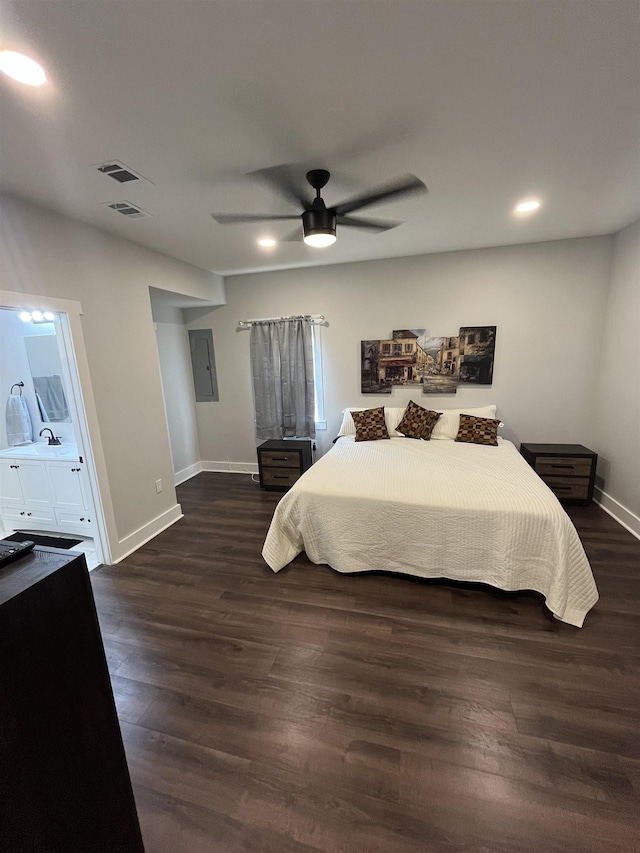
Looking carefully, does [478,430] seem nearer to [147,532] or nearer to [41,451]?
[147,532]

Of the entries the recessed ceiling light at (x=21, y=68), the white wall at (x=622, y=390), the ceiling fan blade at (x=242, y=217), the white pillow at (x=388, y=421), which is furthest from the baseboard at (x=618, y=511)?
the recessed ceiling light at (x=21, y=68)

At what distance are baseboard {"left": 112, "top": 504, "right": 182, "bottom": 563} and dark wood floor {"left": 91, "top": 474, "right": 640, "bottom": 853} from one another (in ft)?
1.28

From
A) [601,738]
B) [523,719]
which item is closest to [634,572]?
[601,738]

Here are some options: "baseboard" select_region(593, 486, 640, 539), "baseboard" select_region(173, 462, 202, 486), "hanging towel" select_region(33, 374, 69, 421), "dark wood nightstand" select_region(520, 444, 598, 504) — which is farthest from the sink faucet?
"baseboard" select_region(593, 486, 640, 539)

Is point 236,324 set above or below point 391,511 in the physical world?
above

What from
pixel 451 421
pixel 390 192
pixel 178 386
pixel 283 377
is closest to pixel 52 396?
pixel 178 386

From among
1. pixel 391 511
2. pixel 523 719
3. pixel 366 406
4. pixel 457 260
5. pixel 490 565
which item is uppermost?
pixel 457 260

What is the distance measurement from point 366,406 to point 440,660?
2.94 metres

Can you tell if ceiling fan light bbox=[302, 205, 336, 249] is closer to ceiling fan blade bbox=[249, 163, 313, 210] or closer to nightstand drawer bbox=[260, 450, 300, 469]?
ceiling fan blade bbox=[249, 163, 313, 210]

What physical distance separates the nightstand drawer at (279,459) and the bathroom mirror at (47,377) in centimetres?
205

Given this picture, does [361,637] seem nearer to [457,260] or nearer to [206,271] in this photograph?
[457,260]

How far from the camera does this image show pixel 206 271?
4125mm

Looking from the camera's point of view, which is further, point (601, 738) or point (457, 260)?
point (457, 260)

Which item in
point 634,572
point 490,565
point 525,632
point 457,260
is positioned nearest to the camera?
point 525,632
